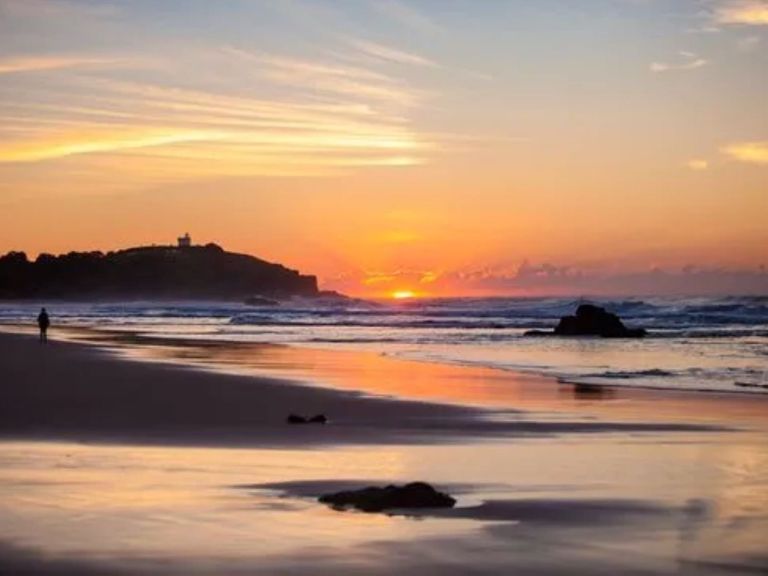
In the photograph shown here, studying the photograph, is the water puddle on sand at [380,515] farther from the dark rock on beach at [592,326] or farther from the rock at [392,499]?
the dark rock on beach at [592,326]

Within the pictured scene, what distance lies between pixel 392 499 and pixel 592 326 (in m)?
42.3

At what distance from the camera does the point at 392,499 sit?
9258 mm

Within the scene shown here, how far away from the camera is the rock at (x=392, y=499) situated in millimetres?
9227

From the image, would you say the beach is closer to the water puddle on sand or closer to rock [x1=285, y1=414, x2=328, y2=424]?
the water puddle on sand

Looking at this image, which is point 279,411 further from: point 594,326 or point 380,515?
point 594,326

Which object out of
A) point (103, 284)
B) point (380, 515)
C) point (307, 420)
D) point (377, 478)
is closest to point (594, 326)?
point (307, 420)

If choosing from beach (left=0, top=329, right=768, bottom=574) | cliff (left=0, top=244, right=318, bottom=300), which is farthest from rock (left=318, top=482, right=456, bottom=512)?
cliff (left=0, top=244, right=318, bottom=300)

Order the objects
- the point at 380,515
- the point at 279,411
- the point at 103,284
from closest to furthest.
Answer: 1. the point at 380,515
2. the point at 279,411
3. the point at 103,284

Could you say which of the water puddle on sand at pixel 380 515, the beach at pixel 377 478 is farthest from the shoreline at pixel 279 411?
the water puddle on sand at pixel 380 515

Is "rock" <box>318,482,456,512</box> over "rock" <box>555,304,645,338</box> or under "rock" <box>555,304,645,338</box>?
under

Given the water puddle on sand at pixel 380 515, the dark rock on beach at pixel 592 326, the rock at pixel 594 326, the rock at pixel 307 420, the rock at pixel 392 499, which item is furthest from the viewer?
the dark rock on beach at pixel 592 326

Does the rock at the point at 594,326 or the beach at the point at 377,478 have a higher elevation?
the rock at the point at 594,326

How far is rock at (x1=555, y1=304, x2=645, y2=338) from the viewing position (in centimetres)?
4881

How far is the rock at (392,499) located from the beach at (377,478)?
0.18 metres
